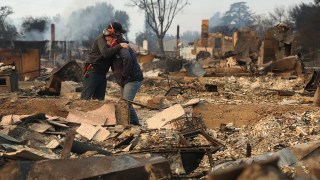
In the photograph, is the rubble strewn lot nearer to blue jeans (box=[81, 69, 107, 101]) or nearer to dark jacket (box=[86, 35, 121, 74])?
blue jeans (box=[81, 69, 107, 101])

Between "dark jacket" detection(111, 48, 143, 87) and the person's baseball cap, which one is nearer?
"dark jacket" detection(111, 48, 143, 87)

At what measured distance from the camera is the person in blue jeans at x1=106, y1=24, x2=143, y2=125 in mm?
7578

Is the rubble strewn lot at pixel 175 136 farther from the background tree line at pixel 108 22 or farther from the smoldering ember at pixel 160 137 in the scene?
the background tree line at pixel 108 22

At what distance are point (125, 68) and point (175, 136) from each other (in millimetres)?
2216

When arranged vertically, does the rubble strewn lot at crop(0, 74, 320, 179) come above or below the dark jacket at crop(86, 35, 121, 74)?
below

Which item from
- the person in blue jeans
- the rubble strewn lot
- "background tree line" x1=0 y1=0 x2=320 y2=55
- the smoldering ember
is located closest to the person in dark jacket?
the person in blue jeans

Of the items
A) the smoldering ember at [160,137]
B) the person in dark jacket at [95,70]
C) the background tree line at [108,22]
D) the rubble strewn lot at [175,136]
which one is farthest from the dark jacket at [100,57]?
the background tree line at [108,22]

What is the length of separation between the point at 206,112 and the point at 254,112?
73 centimetres

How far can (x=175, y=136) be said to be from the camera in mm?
5668

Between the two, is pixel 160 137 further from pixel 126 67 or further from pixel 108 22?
pixel 108 22

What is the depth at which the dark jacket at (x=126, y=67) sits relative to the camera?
757 cm

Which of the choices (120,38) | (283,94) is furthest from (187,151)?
(283,94)

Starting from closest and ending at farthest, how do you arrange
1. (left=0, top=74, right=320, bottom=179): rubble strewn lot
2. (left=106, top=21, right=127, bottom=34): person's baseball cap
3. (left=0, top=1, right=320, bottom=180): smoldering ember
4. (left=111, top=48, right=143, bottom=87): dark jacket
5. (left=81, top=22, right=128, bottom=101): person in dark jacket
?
(left=0, top=1, right=320, bottom=180): smoldering ember → (left=0, top=74, right=320, bottom=179): rubble strewn lot → (left=111, top=48, right=143, bottom=87): dark jacket → (left=106, top=21, right=127, bottom=34): person's baseball cap → (left=81, top=22, right=128, bottom=101): person in dark jacket

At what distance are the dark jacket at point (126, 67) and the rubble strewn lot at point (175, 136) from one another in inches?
26.2
